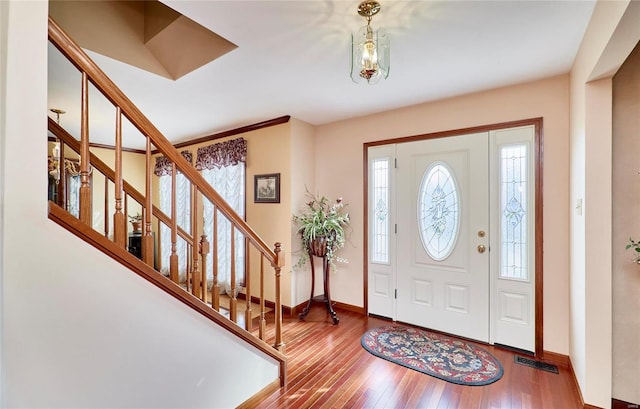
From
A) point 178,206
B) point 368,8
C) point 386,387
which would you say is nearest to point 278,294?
point 386,387

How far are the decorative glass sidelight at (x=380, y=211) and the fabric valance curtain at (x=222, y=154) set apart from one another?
187cm

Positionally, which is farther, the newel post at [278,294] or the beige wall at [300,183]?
the beige wall at [300,183]

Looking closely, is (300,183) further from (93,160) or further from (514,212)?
(514,212)

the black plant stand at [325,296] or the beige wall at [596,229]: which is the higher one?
the beige wall at [596,229]

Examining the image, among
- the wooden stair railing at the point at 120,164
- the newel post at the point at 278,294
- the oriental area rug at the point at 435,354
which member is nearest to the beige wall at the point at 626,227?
the oriental area rug at the point at 435,354

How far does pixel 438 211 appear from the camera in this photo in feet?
10.2

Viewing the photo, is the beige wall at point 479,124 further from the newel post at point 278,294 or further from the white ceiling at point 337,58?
the newel post at point 278,294

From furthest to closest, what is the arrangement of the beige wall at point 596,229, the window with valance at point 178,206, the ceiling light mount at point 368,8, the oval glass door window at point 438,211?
the window with valance at point 178,206
the oval glass door window at point 438,211
the beige wall at point 596,229
the ceiling light mount at point 368,8

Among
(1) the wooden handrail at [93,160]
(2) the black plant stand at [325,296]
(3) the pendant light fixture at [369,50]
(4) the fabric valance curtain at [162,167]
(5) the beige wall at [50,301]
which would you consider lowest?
(2) the black plant stand at [325,296]

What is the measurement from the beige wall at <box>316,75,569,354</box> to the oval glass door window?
52 centimetres

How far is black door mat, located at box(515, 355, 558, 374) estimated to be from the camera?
241 centimetres

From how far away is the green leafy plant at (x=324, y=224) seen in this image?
11.2ft

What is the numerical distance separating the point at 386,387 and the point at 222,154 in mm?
3579

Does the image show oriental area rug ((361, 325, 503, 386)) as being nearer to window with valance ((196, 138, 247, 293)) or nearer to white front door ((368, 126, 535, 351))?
white front door ((368, 126, 535, 351))
